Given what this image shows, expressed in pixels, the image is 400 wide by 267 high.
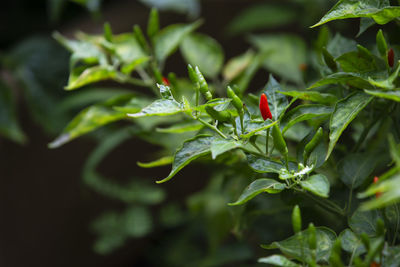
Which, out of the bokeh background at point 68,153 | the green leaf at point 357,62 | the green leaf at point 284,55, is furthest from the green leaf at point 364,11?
the bokeh background at point 68,153

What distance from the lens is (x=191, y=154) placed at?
42 cm

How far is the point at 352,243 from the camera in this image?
0.40 metres

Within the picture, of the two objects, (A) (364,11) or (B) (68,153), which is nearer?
(A) (364,11)

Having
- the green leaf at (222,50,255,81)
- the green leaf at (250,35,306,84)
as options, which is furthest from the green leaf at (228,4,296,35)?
the green leaf at (222,50,255,81)

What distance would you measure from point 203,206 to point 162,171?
1.62 ft

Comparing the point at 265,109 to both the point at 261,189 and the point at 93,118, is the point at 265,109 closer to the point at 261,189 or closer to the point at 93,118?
the point at 261,189

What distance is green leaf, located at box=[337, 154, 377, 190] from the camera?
485mm

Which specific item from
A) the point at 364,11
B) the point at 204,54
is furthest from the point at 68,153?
the point at 364,11

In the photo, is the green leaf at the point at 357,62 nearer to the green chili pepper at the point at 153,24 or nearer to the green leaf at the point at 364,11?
the green leaf at the point at 364,11

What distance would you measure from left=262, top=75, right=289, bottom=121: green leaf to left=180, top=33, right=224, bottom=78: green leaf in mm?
293

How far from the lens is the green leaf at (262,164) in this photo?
430mm

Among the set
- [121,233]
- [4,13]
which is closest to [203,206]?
[121,233]

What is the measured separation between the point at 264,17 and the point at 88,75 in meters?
0.63

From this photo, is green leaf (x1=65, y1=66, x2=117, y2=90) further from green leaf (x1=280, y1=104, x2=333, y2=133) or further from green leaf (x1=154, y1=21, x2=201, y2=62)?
green leaf (x1=280, y1=104, x2=333, y2=133)
